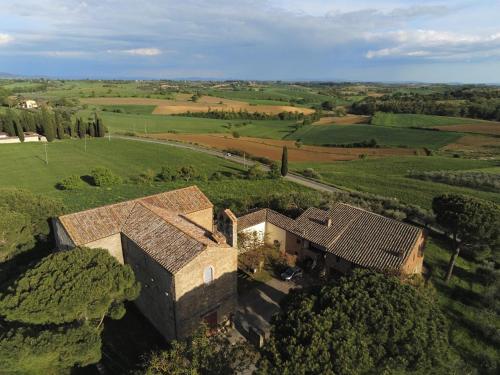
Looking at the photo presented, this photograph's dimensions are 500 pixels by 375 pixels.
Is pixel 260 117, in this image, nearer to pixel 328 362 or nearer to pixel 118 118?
pixel 118 118

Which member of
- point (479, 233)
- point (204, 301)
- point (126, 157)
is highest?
point (479, 233)

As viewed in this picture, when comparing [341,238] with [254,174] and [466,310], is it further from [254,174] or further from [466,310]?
[254,174]

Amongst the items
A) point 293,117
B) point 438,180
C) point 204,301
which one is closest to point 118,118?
point 293,117

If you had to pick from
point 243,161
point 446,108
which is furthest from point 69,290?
point 446,108

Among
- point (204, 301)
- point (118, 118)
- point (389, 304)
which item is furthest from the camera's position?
point (118, 118)

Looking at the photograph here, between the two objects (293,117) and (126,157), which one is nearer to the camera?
(126,157)

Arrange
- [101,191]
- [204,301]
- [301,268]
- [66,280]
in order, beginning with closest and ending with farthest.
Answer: [66,280] → [204,301] → [301,268] → [101,191]

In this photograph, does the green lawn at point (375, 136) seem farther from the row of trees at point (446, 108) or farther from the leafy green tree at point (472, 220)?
the leafy green tree at point (472, 220)

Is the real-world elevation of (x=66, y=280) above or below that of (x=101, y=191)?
above
